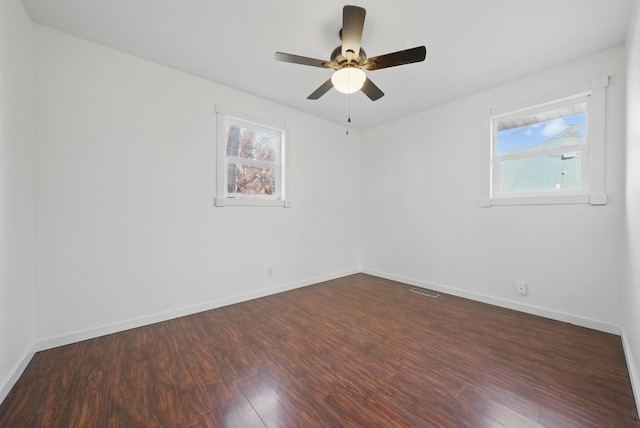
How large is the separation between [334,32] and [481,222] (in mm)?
2835

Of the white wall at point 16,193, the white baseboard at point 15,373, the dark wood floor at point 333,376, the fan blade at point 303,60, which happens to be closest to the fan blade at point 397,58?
the fan blade at point 303,60

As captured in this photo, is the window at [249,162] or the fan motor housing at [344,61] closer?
the fan motor housing at [344,61]

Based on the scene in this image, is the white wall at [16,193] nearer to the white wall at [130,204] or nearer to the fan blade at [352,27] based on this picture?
the white wall at [130,204]

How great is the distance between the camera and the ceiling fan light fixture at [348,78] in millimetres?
2055

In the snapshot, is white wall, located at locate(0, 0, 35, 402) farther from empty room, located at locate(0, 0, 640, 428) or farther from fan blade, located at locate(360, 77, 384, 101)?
fan blade, located at locate(360, 77, 384, 101)

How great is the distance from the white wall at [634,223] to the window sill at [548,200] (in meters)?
0.40

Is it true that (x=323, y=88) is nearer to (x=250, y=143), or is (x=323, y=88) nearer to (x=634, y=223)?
(x=250, y=143)

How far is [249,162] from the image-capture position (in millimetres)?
3455

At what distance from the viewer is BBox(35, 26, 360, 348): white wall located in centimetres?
219

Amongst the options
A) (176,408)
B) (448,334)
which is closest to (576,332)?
(448,334)

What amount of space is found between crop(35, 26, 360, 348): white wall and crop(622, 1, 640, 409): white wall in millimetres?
3350

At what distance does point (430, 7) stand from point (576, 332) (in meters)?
3.22

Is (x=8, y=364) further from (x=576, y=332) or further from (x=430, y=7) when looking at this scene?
(x=576, y=332)

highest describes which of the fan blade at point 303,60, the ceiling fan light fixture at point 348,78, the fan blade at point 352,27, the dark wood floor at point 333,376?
the fan blade at point 352,27
